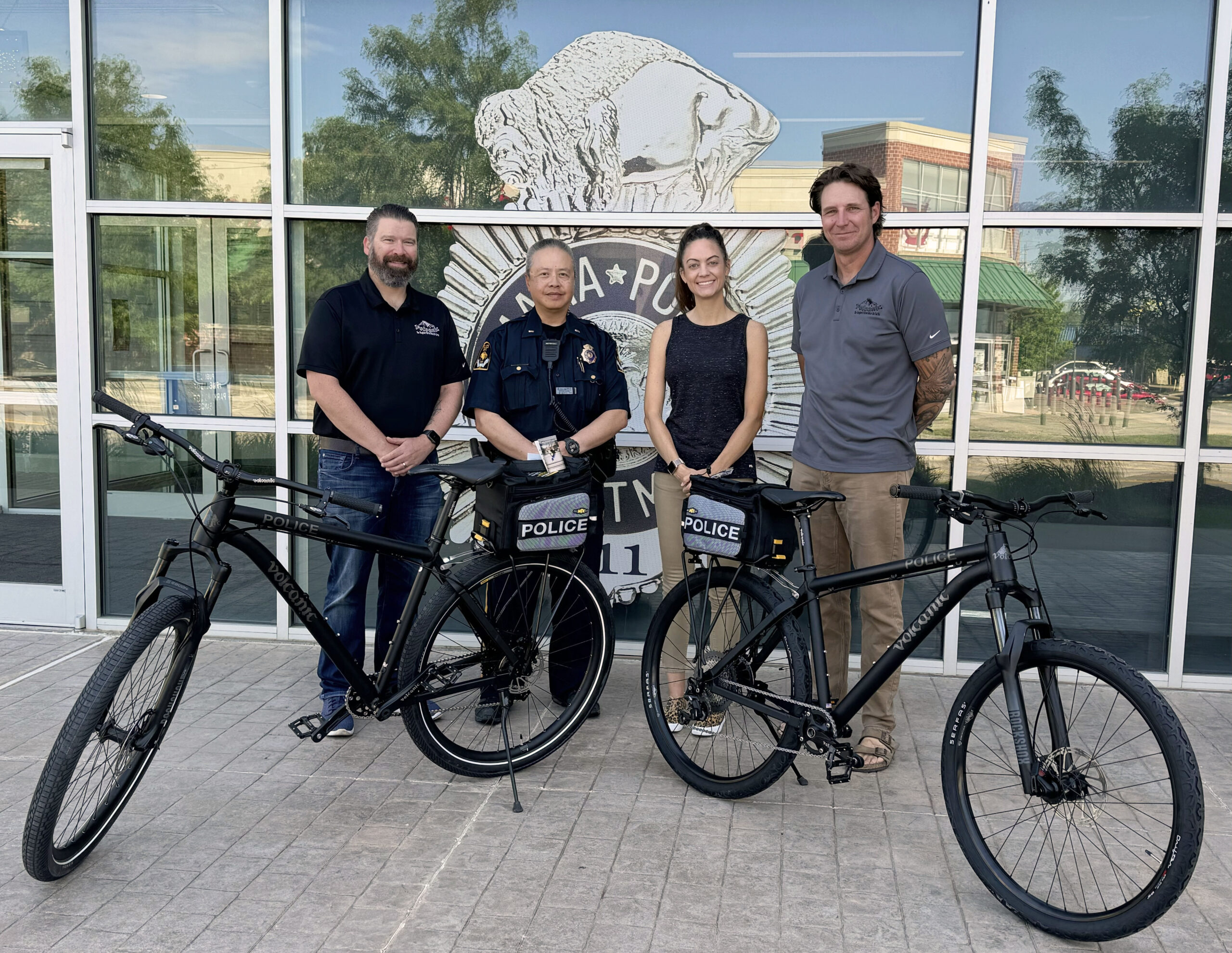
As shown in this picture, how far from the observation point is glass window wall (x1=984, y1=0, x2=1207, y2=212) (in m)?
4.64

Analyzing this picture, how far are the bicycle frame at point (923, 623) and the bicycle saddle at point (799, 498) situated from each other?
6cm

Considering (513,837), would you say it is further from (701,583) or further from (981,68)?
(981,68)

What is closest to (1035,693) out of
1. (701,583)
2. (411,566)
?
(701,583)

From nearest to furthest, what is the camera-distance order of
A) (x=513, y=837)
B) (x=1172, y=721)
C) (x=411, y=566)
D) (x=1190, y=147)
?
(x=1172, y=721) < (x=513, y=837) < (x=411, y=566) < (x=1190, y=147)

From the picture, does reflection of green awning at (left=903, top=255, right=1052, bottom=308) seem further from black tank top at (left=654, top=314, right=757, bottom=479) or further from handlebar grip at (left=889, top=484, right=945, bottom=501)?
handlebar grip at (left=889, top=484, right=945, bottom=501)

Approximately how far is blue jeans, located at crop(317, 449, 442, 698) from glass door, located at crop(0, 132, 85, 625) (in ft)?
6.71

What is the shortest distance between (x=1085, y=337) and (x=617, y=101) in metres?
2.46

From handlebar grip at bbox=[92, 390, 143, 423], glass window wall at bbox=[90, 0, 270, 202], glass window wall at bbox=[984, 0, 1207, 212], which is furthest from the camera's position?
glass window wall at bbox=[90, 0, 270, 202]

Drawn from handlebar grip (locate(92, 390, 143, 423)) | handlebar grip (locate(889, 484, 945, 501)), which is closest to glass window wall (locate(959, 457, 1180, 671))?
handlebar grip (locate(889, 484, 945, 501))

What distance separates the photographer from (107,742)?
3021 millimetres

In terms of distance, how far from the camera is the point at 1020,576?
4699 mm

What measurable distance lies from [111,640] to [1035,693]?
447 centimetres

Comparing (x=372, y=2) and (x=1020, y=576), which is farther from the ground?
(x=372, y=2)

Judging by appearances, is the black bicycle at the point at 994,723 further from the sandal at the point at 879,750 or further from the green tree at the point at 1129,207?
the green tree at the point at 1129,207
